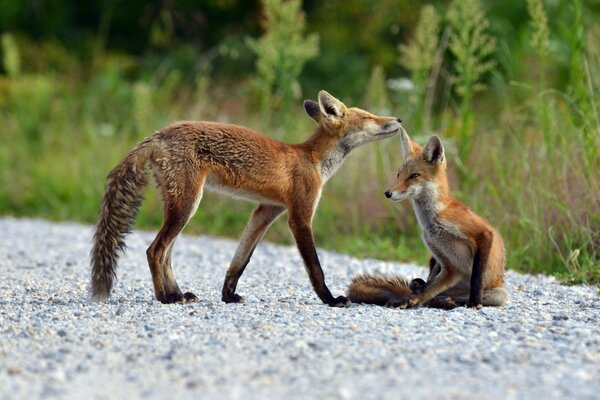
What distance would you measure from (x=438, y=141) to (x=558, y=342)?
185 centimetres

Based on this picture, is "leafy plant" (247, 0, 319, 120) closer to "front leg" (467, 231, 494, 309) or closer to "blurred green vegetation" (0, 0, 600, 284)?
"blurred green vegetation" (0, 0, 600, 284)

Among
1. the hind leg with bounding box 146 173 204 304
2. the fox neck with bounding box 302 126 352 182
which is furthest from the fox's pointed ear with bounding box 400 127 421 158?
the hind leg with bounding box 146 173 204 304

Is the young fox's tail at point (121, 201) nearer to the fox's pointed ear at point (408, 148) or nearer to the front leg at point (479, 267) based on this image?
the fox's pointed ear at point (408, 148)

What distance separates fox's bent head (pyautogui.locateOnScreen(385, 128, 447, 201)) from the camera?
257 inches

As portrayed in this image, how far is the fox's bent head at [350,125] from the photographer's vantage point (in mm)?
7059

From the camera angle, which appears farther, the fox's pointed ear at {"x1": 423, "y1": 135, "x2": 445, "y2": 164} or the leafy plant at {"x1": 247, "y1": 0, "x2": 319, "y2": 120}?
the leafy plant at {"x1": 247, "y1": 0, "x2": 319, "y2": 120}

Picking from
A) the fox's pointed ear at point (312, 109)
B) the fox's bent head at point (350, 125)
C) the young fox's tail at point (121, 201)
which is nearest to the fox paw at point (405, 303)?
the fox's bent head at point (350, 125)

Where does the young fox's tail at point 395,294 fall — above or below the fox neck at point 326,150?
below

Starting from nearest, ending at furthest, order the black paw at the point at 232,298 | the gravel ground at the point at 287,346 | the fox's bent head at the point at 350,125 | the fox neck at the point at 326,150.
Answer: the gravel ground at the point at 287,346
the black paw at the point at 232,298
the fox neck at the point at 326,150
the fox's bent head at the point at 350,125

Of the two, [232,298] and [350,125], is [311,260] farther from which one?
[350,125]

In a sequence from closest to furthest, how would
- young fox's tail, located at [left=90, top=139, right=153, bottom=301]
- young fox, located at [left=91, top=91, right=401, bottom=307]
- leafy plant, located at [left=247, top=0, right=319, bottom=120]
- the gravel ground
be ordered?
the gravel ground
young fox, located at [left=91, top=91, right=401, bottom=307]
young fox's tail, located at [left=90, top=139, right=153, bottom=301]
leafy plant, located at [left=247, top=0, right=319, bottom=120]

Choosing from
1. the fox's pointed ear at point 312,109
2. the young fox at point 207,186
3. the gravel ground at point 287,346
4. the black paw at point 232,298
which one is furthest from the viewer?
the fox's pointed ear at point 312,109

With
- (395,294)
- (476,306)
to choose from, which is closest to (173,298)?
(395,294)

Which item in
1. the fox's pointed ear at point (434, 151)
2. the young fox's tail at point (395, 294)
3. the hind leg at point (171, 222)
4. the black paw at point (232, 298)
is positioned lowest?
the black paw at point (232, 298)
